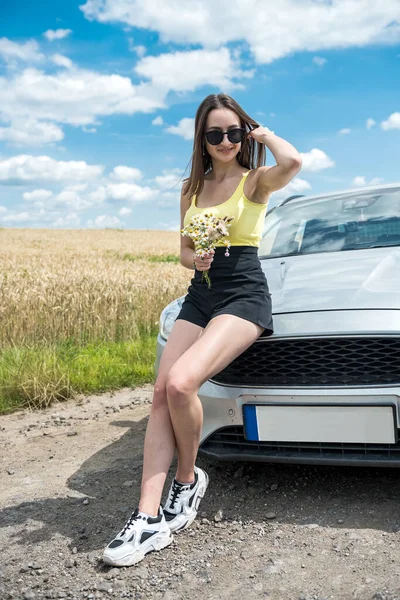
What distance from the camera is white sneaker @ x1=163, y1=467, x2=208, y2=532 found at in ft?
9.69

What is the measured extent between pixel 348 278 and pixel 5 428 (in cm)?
311

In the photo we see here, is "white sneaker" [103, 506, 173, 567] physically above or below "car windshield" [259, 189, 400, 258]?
below

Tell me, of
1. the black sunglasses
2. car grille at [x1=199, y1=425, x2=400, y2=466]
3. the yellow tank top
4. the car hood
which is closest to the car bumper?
car grille at [x1=199, y1=425, x2=400, y2=466]

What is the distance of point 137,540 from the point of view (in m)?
2.71

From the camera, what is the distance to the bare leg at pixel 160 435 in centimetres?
285

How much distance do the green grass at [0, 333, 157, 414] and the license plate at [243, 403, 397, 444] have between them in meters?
3.02

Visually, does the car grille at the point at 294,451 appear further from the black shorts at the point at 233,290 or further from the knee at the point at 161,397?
the black shorts at the point at 233,290

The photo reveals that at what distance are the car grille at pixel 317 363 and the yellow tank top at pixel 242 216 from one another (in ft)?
1.70

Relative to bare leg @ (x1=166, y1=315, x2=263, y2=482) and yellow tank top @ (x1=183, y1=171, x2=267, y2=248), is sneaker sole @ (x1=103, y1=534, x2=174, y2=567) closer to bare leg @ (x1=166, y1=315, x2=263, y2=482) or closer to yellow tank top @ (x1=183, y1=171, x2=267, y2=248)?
bare leg @ (x1=166, y1=315, x2=263, y2=482)

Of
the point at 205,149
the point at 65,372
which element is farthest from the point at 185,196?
the point at 65,372

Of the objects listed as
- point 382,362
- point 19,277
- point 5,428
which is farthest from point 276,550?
point 19,277

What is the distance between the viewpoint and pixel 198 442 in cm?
301

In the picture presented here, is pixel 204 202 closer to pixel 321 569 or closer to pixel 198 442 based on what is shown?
pixel 198 442

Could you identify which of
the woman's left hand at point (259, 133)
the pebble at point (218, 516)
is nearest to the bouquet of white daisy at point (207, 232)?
the woman's left hand at point (259, 133)
